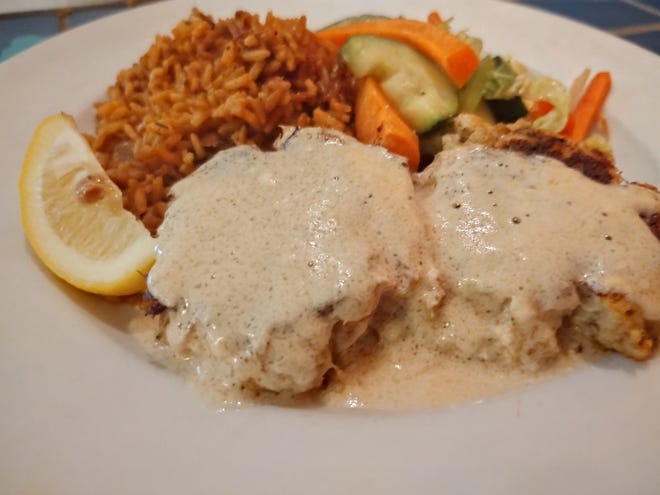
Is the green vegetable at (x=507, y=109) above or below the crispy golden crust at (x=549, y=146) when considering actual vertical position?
below

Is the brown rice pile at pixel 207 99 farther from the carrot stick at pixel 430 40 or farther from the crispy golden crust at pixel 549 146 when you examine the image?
the crispy golden crust at pixel 549 146

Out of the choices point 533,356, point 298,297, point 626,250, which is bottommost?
point 533,356

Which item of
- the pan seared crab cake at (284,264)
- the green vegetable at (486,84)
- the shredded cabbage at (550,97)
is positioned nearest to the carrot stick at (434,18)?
the green vegetable at (486,84)

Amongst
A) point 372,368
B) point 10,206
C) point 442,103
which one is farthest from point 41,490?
point 442,103

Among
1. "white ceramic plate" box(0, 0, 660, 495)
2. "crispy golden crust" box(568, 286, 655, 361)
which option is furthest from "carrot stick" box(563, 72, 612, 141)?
"white ceramic plate" box(0, 0, 660, 495)

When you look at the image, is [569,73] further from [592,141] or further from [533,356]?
[533,356]

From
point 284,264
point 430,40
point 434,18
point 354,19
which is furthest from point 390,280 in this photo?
point 434,18

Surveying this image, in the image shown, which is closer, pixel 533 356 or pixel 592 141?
pixel 533 356
